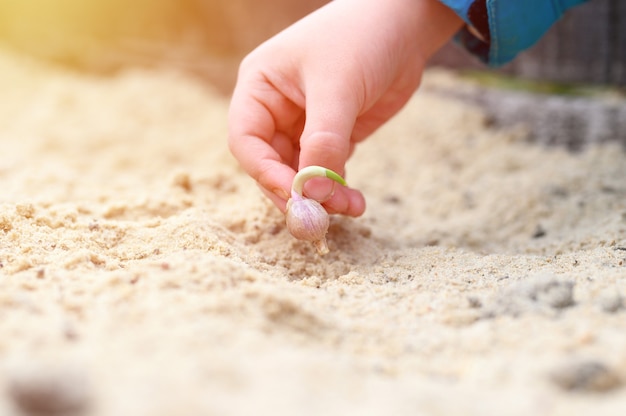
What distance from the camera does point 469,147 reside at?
2.04 meters

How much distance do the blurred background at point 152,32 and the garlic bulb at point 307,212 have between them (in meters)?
1.79

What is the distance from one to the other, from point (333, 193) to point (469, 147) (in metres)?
1.07

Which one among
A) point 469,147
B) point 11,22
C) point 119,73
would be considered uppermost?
point 11,22

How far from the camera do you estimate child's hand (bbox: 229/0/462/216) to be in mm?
1061

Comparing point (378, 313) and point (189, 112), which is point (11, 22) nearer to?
point (189, 112)

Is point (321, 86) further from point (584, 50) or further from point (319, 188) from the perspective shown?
point (584, 50)

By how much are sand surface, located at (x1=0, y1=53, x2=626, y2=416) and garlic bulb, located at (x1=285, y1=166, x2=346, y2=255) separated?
73 mm

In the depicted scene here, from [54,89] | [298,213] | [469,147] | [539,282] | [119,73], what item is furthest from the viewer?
[119,73]

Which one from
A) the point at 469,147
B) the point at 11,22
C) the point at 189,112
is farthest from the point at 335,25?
the point at 11,22

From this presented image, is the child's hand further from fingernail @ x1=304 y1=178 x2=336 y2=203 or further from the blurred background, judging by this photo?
the blurred background

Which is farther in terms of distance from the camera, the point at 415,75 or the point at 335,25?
the point at 415,75

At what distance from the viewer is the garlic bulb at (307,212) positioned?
1.02 metres

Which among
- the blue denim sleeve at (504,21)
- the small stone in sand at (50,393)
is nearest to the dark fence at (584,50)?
the blue denim sleeve at (504,21)

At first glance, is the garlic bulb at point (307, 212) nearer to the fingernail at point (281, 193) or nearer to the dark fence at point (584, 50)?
the fingernail at point (281, 193)
